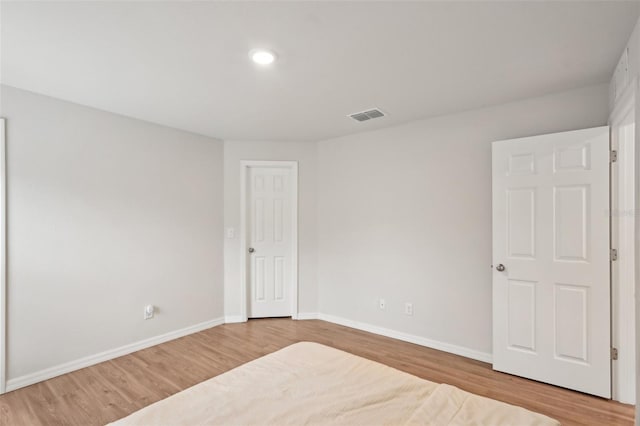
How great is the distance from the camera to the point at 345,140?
13.4 feet

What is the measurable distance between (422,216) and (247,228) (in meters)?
2.26

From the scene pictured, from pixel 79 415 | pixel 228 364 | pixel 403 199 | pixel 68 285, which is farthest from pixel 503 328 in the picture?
pixel 68 285

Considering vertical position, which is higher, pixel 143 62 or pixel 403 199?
pixel 143 62

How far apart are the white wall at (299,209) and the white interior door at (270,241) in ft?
0.53

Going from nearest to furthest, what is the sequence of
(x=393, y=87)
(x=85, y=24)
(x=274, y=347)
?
(x=85, y=24) → (x=393, y=87) → (x=274, y=347)

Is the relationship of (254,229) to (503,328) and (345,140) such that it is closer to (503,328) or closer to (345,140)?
(345,140)

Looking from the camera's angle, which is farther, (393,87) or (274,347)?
(274,347)

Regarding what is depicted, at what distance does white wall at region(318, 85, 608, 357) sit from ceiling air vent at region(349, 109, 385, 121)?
1.46 feet

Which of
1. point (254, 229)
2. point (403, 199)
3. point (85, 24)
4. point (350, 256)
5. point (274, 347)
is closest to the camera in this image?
point (85, 24)

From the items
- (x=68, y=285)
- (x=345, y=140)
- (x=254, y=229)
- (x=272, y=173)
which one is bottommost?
(x=68, y=285)

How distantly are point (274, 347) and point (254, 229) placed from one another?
1.61 metres

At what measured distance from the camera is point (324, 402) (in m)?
1.36

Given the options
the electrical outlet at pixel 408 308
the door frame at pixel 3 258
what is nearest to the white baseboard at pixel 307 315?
the electrical outlet at pixel 408 308

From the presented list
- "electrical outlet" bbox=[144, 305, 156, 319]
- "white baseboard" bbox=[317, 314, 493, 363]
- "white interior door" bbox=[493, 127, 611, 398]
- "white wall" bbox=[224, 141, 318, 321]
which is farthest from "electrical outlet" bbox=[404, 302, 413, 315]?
"electrical outlet" bbox=[144, 305, 156, 319]
